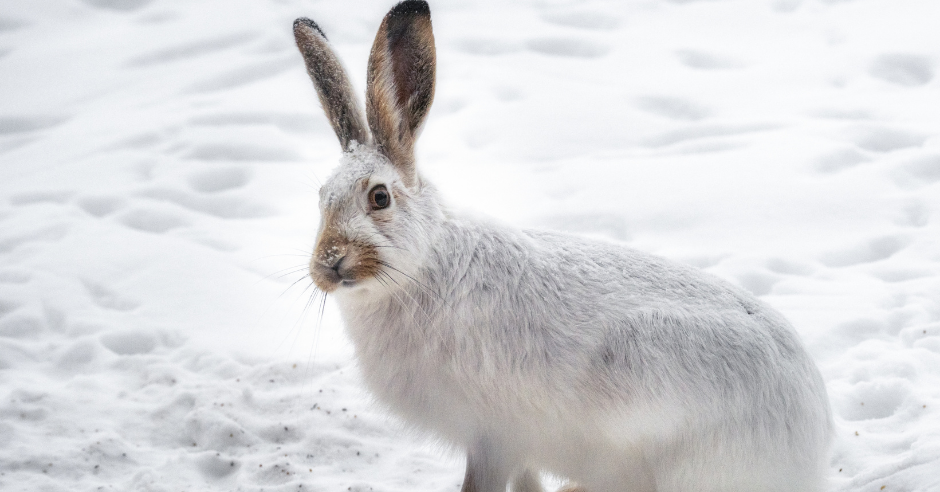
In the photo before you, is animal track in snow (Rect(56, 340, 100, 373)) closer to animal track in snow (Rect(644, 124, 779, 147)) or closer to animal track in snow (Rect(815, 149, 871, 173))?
animal track in snow (Rect(644, 124, 779, 147))

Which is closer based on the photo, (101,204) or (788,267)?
(788,267)

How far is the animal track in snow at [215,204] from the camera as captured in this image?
16.8ft

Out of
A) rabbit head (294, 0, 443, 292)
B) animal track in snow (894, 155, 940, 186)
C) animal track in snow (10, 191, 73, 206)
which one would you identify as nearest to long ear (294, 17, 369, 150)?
rabbit head (294, 0, 443, 292)

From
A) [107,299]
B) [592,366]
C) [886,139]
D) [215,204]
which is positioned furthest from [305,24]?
[886,139]

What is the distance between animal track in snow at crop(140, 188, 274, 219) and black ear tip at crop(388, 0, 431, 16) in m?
2.69

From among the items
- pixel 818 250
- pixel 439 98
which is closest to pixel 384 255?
pixel 818 250

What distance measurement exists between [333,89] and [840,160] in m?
3.48

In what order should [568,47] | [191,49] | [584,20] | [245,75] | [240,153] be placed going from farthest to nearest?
[584,20], [191,49], [568,47], [245,75], [240,153]

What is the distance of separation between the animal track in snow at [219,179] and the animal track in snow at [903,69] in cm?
444

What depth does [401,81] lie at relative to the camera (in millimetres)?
2803

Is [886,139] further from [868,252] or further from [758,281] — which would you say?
[758,281]

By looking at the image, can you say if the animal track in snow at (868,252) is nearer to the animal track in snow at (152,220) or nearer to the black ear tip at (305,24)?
the black ear tip at (305,24)

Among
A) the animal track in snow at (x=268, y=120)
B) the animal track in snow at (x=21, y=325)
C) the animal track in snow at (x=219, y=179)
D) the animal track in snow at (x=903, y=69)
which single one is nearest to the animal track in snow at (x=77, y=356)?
the animal track in snow at (x=21, y=325)

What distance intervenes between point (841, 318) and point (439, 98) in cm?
340
